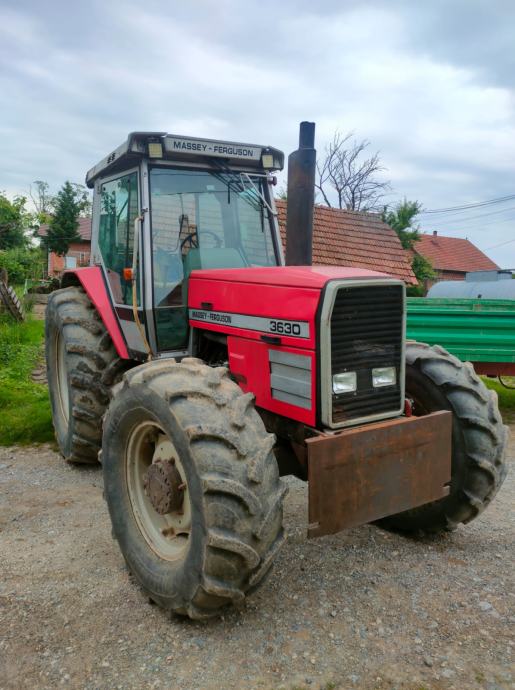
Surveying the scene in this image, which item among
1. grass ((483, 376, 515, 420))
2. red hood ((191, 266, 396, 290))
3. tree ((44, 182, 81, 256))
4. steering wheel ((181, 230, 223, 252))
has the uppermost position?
tree ((44, 182, 81, 256))

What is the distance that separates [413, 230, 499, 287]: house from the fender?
119 ft

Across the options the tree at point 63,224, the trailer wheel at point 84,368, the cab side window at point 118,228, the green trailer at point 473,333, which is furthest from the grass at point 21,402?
the tree at point 63,224

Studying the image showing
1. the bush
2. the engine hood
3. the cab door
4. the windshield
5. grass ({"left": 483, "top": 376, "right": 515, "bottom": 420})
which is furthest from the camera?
the bush

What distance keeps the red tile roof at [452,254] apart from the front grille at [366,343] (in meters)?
38.0

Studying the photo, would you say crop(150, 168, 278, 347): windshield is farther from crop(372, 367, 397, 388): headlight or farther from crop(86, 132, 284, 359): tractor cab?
crop(372, 367, 397, 388): headlight

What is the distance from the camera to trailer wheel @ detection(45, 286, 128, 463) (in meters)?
4.55

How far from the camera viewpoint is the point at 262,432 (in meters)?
2.59

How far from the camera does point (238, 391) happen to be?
8.95 feet

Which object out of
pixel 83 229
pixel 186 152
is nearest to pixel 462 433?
pixel 186 152

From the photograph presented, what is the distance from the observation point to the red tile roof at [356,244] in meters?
11.8

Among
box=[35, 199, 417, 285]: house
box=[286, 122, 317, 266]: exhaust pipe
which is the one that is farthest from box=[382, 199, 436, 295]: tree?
box=[286, 122, 317, 266]: exhaust pipe

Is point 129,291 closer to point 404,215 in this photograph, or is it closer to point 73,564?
point 73,564

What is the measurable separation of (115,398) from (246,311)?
0.85 metres

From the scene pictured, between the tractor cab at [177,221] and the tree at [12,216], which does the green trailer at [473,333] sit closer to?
the tractor cab at [177,221]
